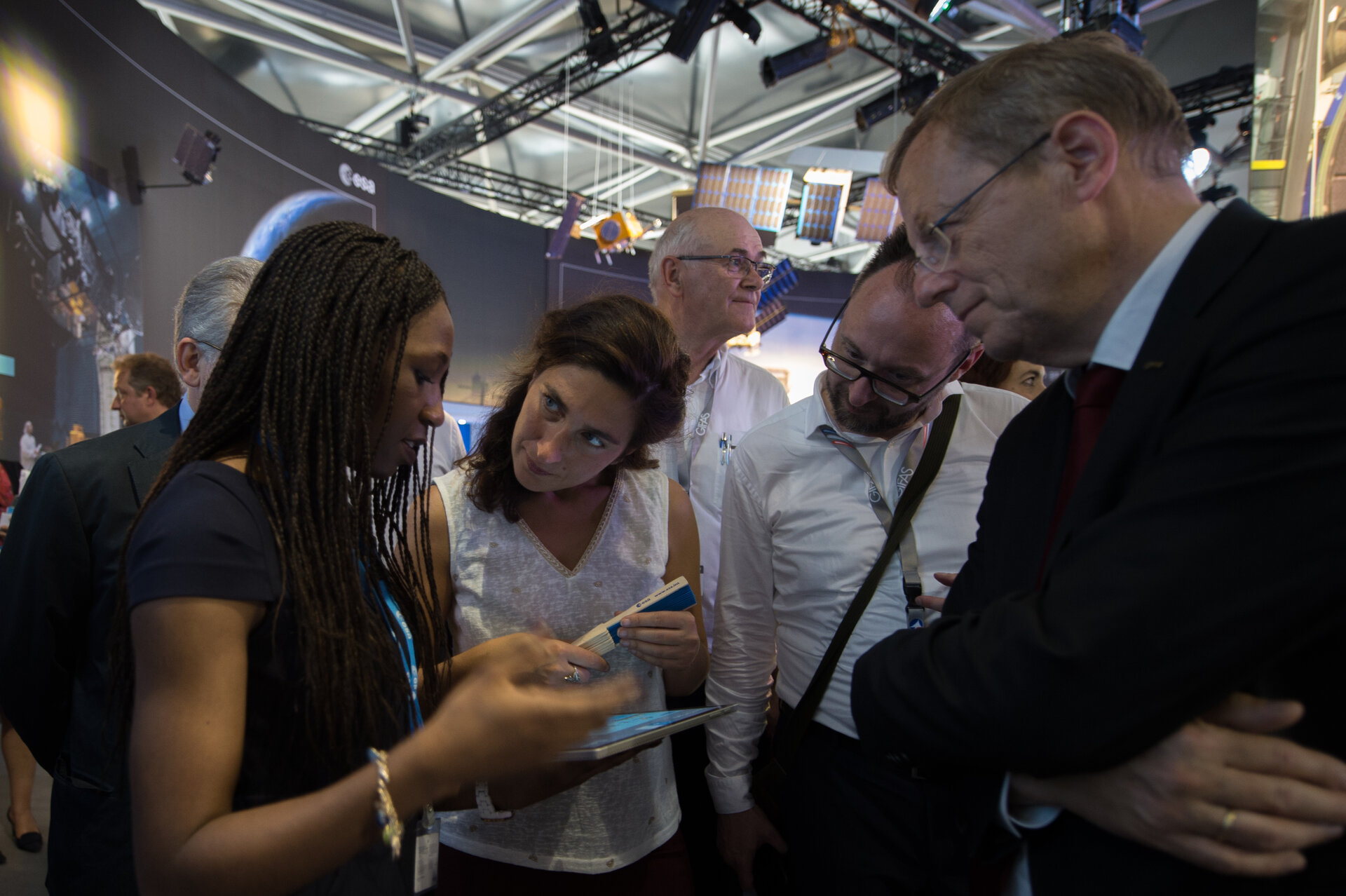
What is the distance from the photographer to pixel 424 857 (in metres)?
1.32

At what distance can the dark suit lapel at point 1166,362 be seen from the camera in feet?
2.82

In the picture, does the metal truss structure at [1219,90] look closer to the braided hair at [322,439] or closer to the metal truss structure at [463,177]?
the metal truss structure at [463,177]

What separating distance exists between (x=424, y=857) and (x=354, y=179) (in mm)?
7526

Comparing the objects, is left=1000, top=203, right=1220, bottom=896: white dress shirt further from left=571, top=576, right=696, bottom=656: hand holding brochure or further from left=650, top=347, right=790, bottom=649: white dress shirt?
left=650, top=347, right=790, bottom=649: white dress shirt

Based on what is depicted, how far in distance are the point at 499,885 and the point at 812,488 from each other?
1141 millimetres

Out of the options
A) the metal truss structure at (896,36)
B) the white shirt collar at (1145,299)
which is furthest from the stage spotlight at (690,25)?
the white shirt collar at (1145,299)

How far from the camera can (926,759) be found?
0.99m

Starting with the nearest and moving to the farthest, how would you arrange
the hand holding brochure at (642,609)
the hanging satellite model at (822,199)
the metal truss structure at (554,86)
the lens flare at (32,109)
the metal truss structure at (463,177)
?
1. the hand holding brochure at (642,609)
2. the lens flare at (32,109)
3. the metal truss structure at (554,86)
4. the hanging satellite model at (822,199)
5. the metal truss structure at (463,177)

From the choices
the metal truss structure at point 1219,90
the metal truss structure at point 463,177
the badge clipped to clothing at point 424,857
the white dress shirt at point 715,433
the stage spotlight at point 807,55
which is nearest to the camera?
the badge clipped to clothing at point 424,857

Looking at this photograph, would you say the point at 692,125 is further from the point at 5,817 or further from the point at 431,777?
the point at 431,777

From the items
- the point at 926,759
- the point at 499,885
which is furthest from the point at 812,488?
the point at 499,885

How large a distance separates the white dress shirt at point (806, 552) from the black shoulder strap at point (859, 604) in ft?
0.09

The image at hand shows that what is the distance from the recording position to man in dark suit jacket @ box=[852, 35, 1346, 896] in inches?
29.8

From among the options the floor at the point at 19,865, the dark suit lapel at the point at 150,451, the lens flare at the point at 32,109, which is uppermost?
the lens flare at the point at 32,109
